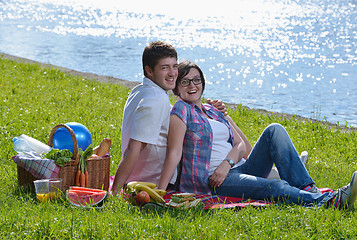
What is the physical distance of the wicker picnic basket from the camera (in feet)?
16.0

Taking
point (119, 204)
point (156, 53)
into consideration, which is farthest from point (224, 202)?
point (156, 53)

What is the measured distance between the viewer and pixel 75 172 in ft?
16.3

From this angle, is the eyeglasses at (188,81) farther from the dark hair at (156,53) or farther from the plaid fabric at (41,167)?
the plaid fabric at (41,167)

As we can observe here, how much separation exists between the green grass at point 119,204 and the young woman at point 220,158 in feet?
1.28

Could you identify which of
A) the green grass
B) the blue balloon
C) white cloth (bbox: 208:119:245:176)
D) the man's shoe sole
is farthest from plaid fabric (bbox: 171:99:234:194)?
the man's shoe sole

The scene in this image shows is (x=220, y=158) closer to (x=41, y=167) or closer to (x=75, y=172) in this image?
(x=75, y=172)

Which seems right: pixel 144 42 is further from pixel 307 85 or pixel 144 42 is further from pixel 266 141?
pixel 266 141

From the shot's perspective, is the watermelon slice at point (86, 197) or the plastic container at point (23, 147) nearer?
the watermelon slice at point (86, 197)

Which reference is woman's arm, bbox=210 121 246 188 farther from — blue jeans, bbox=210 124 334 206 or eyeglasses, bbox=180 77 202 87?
eyeglasses, bbox=180 77 202 87

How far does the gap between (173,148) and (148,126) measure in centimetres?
33

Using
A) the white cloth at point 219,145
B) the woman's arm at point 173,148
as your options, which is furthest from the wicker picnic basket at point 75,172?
the white cloth at point 219,145

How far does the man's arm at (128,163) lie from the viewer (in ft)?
16.3

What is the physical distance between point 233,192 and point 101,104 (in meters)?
5.99

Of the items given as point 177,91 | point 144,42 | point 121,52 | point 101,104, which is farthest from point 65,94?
point 144,42
